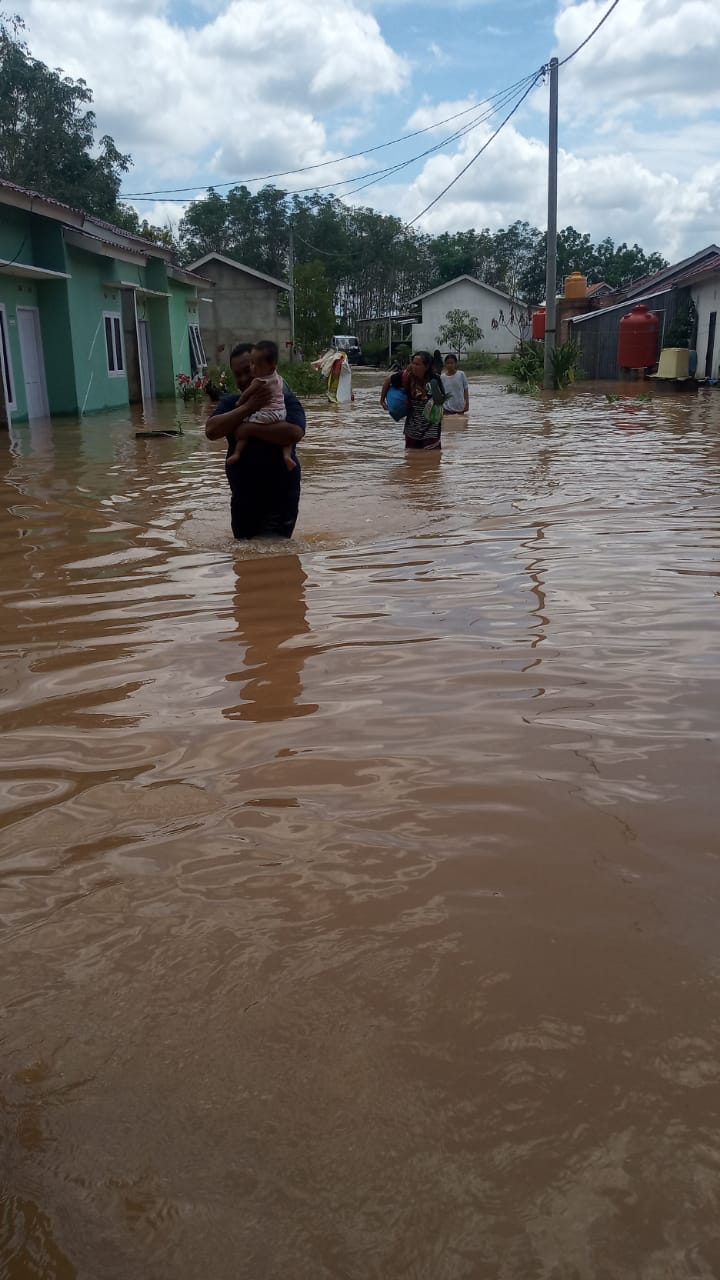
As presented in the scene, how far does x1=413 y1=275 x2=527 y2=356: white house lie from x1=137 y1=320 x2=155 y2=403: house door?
119ft

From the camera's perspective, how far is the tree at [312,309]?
4781 cm

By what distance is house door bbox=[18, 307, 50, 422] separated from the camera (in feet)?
65.7

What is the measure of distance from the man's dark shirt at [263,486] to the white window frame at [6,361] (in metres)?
13.1

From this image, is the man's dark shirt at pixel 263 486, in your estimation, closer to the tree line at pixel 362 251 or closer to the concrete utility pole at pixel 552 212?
the concrete utility pole at pixel 552 212

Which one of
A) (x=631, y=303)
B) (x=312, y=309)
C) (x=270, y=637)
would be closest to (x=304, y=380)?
(x=631, y=303)

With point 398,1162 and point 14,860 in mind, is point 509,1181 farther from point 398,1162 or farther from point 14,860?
point 14,860

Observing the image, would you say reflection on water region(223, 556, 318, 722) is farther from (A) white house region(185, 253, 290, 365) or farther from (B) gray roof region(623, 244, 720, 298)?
(A) white house region(185, 253, 290, 365)

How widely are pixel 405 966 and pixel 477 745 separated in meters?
1.27

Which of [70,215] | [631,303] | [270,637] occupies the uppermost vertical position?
[70,215]

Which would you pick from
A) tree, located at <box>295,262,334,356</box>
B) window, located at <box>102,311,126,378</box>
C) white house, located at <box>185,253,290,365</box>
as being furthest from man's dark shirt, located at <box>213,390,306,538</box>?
tree, located at <box>295,262,334,356</box>

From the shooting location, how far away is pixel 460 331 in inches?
2345

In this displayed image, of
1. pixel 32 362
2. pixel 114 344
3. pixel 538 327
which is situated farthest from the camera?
pixel 538 327

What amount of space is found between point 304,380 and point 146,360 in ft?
16.4

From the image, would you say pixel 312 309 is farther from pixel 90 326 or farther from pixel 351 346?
pixel 90 326
